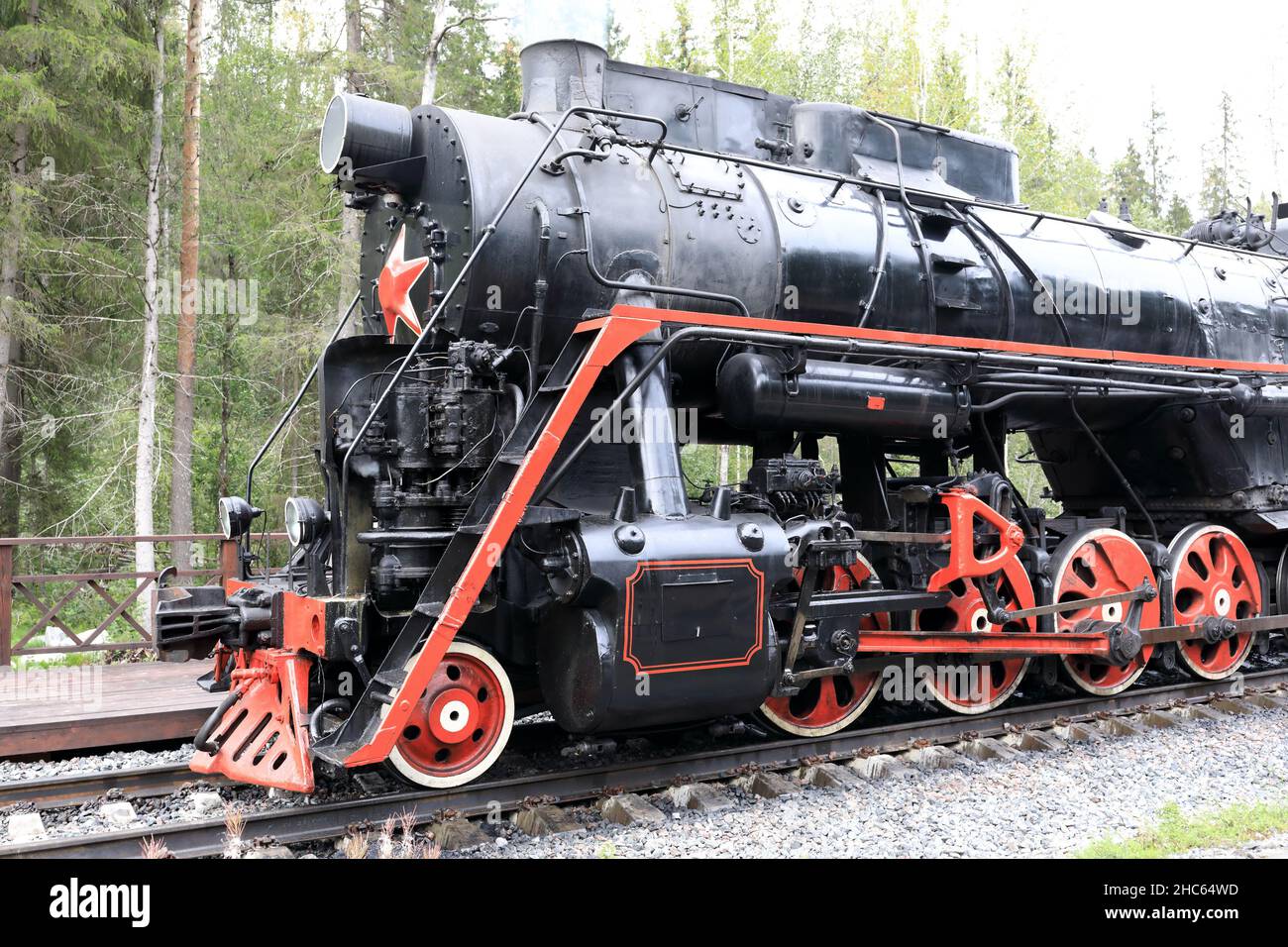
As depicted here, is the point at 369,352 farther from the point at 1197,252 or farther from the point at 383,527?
the point at 1197,252

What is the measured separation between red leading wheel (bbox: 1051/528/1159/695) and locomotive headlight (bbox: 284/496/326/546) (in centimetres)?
467

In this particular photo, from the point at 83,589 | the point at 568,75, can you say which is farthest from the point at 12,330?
the point at 568,75

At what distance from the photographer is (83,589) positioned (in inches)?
469

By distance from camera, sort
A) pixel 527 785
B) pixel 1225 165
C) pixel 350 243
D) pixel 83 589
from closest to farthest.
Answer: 1. pixel 527 785
2. pixel 83 589
3. pixel 350 243
4. pixel 1225 165

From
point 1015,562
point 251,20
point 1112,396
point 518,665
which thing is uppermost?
point 251,20

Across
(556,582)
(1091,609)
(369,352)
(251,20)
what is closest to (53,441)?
(251,20)

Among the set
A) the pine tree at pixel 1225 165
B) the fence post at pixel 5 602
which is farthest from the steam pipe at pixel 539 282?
the pine tree at pixel 1225 165

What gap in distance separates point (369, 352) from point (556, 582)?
5.38ft

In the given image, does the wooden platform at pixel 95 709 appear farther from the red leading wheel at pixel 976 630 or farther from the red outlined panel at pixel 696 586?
the red leading wheel at pixel 976 630

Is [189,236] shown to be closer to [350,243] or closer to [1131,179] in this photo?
[350,243]

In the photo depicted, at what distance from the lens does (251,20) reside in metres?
21.0

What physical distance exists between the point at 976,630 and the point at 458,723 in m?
3.34

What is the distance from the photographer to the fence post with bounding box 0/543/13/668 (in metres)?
8.40

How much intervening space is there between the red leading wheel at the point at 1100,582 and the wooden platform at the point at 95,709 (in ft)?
18.3
